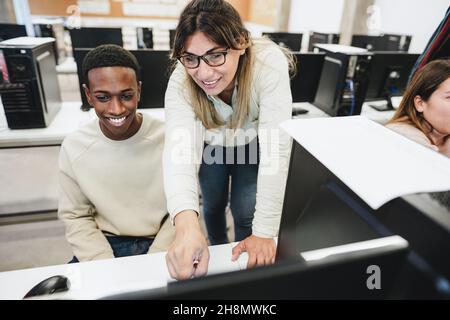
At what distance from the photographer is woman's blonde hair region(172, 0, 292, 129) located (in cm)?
80

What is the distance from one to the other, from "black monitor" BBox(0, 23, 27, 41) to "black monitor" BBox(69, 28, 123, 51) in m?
0.52

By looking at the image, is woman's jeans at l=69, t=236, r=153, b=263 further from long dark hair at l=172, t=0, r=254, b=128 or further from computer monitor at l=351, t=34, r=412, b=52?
computer monitor at l=351, t=34, r=412, b=52

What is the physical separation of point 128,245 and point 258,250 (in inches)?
22.3

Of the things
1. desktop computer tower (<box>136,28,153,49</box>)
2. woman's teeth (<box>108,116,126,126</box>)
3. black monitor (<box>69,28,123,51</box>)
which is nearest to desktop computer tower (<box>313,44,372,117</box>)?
woman's teeth (<box>108,116,126,126</box>)

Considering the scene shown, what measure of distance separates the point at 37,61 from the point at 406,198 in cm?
179

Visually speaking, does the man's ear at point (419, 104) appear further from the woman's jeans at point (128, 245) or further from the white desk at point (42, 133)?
the white desk at point (42, 133)

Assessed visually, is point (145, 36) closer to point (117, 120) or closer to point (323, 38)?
point (323, 38)

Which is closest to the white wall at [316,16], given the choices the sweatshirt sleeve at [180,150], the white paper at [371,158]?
the sweatshirt sleeve at [180,150]

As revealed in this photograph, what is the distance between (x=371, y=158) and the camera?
450 mm

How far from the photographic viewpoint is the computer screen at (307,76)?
2.01m

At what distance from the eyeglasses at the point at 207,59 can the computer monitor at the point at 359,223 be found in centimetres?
42

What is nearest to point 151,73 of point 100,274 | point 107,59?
point 107,59

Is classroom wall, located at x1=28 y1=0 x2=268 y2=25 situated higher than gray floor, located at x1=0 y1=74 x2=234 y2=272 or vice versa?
classroom wall, located at x1=28 y1=0 x2=268 y2=25
